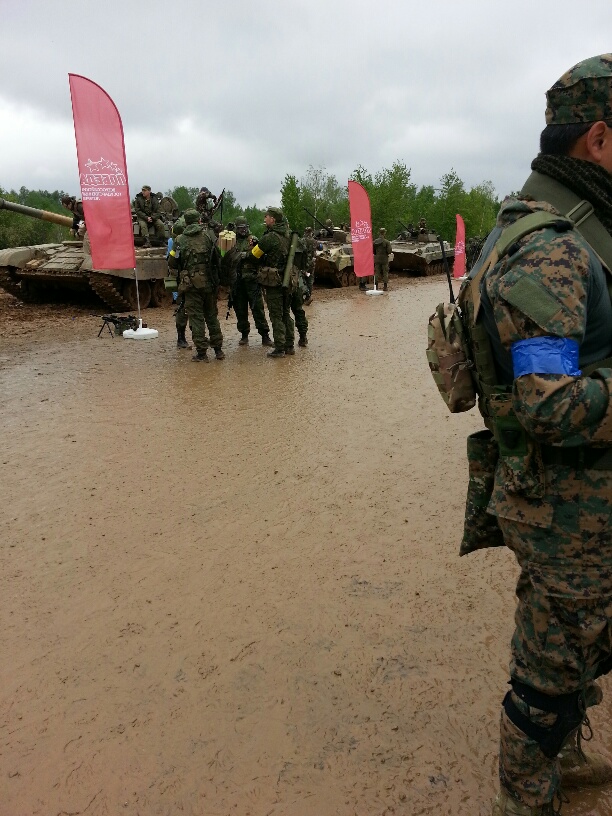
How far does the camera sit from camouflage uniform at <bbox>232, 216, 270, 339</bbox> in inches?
344

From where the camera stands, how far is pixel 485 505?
188 cm

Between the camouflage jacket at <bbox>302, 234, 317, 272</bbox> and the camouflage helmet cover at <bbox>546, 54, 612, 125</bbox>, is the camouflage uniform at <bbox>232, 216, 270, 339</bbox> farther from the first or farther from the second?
the camouflage helmet cover at <bbox>546, 54, 612, 125</bbox>

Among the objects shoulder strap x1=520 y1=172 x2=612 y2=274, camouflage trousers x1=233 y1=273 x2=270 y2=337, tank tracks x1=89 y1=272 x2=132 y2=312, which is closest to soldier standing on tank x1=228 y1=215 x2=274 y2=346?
camouflage trousers x1=233 y1=273 x2=270 y2=337

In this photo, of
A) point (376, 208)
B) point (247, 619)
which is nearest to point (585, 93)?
point (247, 619)

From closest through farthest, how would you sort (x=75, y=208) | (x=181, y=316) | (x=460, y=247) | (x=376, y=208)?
(x=181, y=316), (x=75, y=208), (x=460, y=247), (x=376, y=208)

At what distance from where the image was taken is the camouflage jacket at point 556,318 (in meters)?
1.44

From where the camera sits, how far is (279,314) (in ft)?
27.4

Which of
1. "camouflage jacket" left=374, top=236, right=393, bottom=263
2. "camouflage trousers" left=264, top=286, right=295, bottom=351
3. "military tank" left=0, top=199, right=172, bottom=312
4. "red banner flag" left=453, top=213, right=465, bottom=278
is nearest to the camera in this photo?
"camouflage trousers" left=264, top=286, right=295, bottom=351

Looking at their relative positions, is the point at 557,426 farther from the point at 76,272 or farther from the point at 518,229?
the point at 76,272

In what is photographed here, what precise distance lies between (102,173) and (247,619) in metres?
→ 7.17

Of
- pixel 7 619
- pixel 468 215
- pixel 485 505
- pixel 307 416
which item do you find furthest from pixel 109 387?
pixel 468 215

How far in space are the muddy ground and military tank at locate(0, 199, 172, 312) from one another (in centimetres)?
613

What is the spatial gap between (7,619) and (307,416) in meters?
3.29

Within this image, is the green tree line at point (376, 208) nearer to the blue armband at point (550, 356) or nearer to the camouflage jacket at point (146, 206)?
the camouflage jacket at point (146, 206)
